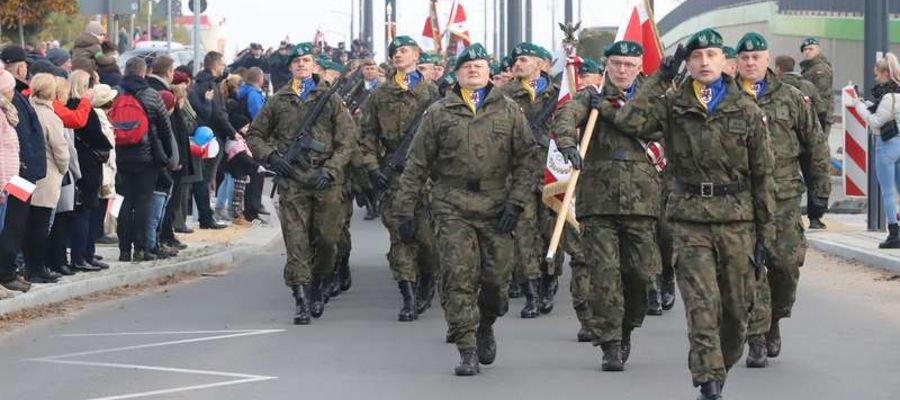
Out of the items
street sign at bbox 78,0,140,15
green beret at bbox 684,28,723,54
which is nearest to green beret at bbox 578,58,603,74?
green beret at bbox 684,28,723,54

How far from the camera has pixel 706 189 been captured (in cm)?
1071

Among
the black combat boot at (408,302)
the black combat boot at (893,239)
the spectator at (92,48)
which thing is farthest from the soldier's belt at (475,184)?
the black combat boot at (893,239)

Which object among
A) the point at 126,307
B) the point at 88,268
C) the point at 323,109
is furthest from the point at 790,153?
the point at 88,268

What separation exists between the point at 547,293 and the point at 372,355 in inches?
120

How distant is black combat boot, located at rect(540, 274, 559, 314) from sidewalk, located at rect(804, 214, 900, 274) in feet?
13.2

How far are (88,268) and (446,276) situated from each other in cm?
676

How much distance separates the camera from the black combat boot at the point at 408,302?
15.2 meters

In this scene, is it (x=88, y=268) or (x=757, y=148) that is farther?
(x=88, y=268)

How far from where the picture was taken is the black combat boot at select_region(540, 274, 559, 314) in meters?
15.5

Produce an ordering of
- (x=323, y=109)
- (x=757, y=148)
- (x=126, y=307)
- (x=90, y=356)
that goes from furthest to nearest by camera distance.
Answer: (x=126, y=307) → (x=323, y=109) → (x=90, y=356) → (x=757, y=148)

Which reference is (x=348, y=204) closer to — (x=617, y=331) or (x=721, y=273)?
(x=617, y=331)

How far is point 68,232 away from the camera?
1828 cm

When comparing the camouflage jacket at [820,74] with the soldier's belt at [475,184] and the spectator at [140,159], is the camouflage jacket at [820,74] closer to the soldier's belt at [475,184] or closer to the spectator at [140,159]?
the spectator at [140,159]

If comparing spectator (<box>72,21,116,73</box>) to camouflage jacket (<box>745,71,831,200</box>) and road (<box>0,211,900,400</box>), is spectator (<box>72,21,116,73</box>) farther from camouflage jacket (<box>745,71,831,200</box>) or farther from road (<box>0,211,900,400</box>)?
camouflage jacket (<box>745,71,831,200</box>)
